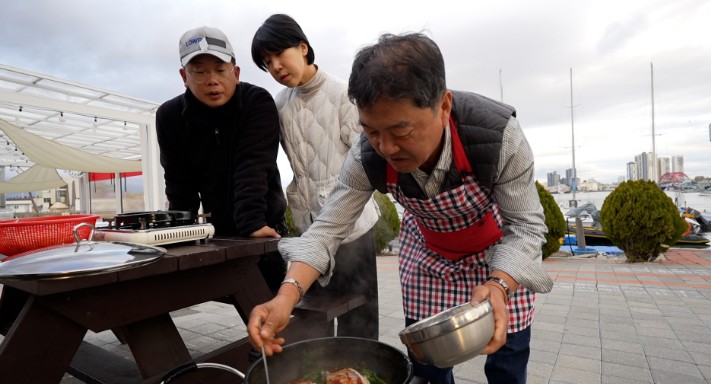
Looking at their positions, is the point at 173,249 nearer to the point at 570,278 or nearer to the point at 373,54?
the point at 373,54

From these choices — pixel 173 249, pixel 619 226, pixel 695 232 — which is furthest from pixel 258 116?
pixel 695 232

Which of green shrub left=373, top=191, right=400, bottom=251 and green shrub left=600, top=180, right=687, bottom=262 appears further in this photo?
green shrub left=373, top=191, right=400, bottom=251

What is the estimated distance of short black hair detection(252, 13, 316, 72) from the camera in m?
2.21

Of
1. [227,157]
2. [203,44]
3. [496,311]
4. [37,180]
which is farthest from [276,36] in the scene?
[37,180]

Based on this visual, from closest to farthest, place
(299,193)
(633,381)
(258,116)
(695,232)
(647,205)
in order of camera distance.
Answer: (258,116) < (299,193) < (633,381) < (647,205) < (695,232)

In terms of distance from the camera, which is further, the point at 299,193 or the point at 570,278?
the point at 570,278

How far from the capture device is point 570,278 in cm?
649

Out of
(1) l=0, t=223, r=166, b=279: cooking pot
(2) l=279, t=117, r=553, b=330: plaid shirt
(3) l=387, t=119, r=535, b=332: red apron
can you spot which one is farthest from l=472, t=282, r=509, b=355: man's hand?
(1) l=0, t=223, r=166, b=279: cooking pot

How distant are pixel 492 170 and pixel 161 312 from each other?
1.49m

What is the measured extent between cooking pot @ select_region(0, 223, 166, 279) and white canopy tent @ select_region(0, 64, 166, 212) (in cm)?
597

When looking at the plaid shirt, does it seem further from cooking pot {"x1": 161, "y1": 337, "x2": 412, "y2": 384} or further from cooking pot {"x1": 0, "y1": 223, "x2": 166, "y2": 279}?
cooking pot {"x1": 0, "y1": 223, "x2": 166, "y2": 279}

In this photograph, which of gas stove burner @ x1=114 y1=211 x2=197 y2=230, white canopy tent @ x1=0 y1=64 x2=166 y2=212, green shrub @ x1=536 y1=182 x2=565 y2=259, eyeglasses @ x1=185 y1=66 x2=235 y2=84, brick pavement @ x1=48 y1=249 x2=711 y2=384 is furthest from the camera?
green shrub @ x1=536 y1=182 x2=565 y2=259

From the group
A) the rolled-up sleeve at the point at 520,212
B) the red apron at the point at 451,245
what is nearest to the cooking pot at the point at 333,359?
the red apron at the point at 451,245

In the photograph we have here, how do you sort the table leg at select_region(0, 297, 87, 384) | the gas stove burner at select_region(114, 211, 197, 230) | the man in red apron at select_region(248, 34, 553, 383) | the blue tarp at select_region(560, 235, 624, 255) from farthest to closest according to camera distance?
the blue tarp at select_region(560, 235, 624, 255) < the gas stove burner at select_region(114, 211, 197, 230) < the table leg at select_region(0, 297, 87, 384) < the man in red apron at select_region(248, 34, 553, 383)
